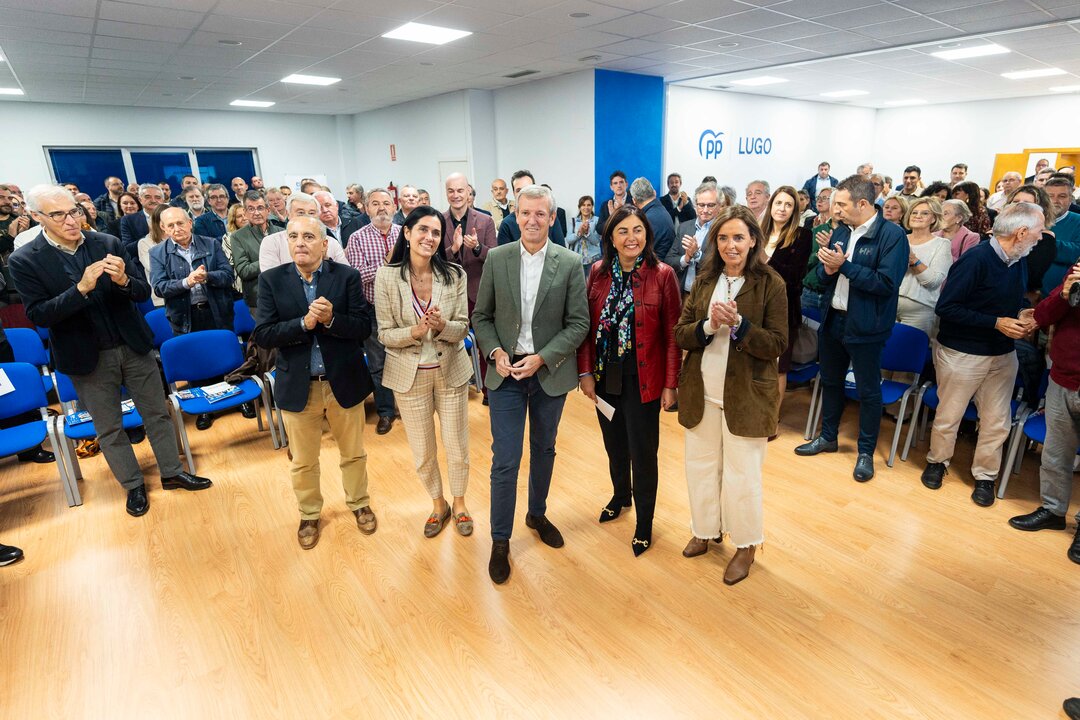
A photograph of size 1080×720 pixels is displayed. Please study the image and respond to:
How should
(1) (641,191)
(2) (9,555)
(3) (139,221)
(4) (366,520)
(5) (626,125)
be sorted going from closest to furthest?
(2) (9,555), (4) (366,520), (1) (641,191), (3) (139,221), (5) (626,125)

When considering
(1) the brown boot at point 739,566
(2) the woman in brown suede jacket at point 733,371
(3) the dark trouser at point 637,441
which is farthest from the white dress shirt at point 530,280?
(1) the brown boot at point 739,566

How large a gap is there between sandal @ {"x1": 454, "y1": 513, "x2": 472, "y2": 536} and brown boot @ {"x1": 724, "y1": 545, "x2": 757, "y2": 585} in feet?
4.48

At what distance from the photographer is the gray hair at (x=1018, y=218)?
297 centimetres

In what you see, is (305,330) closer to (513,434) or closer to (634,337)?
(513,434)

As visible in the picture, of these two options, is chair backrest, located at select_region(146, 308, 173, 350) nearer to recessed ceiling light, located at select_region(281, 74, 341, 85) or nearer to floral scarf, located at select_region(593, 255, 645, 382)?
floral scarf, located at select_region(593, 255, 645, 382)

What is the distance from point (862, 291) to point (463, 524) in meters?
2.70

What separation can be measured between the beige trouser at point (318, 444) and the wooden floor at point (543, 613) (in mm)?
232

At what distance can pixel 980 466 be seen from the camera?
340cm

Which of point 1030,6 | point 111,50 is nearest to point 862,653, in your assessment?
point 1030,6

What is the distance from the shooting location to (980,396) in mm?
3371

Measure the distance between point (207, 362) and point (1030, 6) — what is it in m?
8.54

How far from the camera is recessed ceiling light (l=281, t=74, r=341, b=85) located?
8680 millimetres

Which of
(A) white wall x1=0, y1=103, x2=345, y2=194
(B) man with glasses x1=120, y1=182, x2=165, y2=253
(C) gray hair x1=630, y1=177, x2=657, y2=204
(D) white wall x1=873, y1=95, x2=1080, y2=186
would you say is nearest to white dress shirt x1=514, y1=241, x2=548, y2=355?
(C) gray hair x1=630, y1=177, x2=657, y2=204

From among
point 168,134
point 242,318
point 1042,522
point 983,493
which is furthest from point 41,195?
point 168,134
